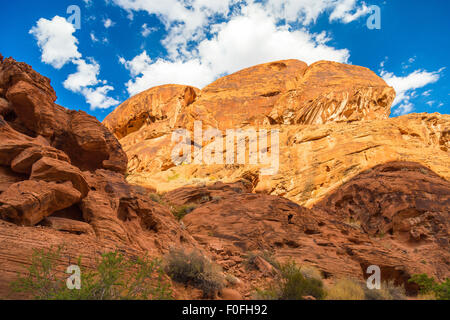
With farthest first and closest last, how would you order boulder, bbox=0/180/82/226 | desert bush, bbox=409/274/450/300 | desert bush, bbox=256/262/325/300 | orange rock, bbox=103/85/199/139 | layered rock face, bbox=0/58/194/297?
orange rock, bbox=103/85/199/139 → desert bush, bbox=409/274/450/300 → desert bush, bbox=256/262/325/300 → boulder, bbox=0/180/82/226 → layered rock face, bbox=0/58/194/297

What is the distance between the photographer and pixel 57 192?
292 inches

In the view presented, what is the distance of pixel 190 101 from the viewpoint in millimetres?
47656

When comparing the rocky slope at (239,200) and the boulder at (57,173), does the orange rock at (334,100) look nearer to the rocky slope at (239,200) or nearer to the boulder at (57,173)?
the rocky slope at (239,200)

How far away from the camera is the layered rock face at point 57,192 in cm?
624

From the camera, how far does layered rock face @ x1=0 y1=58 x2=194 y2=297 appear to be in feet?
20.5

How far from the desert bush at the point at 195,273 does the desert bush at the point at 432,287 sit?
5106 millimetres

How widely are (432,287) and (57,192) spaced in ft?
31.5

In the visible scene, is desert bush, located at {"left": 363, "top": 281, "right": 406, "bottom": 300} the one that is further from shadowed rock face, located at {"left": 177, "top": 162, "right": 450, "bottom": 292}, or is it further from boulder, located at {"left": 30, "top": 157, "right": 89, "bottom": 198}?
boulder, located at {"left": 30, "top": 157, "right": 89, "bottom": 198}

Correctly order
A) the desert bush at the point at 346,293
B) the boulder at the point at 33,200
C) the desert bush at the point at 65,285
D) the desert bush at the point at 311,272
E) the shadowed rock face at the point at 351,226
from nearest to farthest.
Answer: the desert bush at the point at 65,285 < the boulder at the point at 33,200 < the desert bush at the point at 346,293 < the desert bush at the point at 311,272 < the shadowed rock face at the point at 351,226

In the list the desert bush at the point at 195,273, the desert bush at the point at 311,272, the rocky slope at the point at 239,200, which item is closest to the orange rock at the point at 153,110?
the rocky slope at the point at 239,200

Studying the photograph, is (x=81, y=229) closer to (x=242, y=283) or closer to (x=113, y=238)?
(x=113, y=238)

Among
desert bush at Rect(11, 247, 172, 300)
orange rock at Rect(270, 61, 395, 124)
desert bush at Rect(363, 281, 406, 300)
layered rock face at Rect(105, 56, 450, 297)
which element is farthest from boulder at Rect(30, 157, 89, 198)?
orange rock at Rect(270, 61, 395, 124)

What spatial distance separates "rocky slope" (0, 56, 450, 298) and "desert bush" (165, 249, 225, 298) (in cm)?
24
